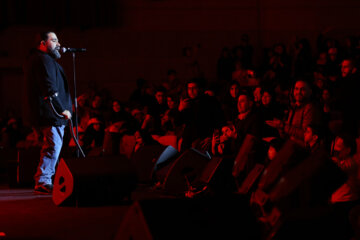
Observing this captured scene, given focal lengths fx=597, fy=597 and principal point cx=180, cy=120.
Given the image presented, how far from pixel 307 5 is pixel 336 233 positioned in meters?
10.9

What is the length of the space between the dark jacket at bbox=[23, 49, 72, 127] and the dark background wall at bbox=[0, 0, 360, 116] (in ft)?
22.4

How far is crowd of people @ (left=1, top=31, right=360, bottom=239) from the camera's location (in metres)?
2.53

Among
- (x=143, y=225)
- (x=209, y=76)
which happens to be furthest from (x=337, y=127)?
(x=209, y=76)

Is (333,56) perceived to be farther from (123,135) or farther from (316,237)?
(316,237)

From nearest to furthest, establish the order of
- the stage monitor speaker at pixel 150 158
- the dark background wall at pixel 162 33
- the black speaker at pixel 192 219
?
the black speaker at pixel 192 219
the stage monitor speaker at pixel 150 158
the dark background wall at pixel 162 33

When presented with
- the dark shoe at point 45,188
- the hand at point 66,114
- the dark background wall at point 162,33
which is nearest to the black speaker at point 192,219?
the hand at point 66,114

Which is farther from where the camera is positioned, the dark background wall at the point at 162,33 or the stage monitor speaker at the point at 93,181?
the dark background wall at the point at 162,33

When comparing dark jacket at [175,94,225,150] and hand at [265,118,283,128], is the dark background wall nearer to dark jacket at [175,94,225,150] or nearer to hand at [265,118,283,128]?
dark jacket at [175,94,225,150]

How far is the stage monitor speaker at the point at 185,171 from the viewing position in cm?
549

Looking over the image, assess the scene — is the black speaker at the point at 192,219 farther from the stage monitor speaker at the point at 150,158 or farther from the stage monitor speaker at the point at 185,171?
the stage monitor speaker at the point at 150,158

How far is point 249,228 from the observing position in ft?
9.10

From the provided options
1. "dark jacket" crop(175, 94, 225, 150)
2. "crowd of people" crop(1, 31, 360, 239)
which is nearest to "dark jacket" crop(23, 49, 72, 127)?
"dark jacket" crop(175, 94, 225, 150)

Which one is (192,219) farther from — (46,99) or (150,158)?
(150,158)

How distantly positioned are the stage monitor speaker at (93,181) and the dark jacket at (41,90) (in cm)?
69
